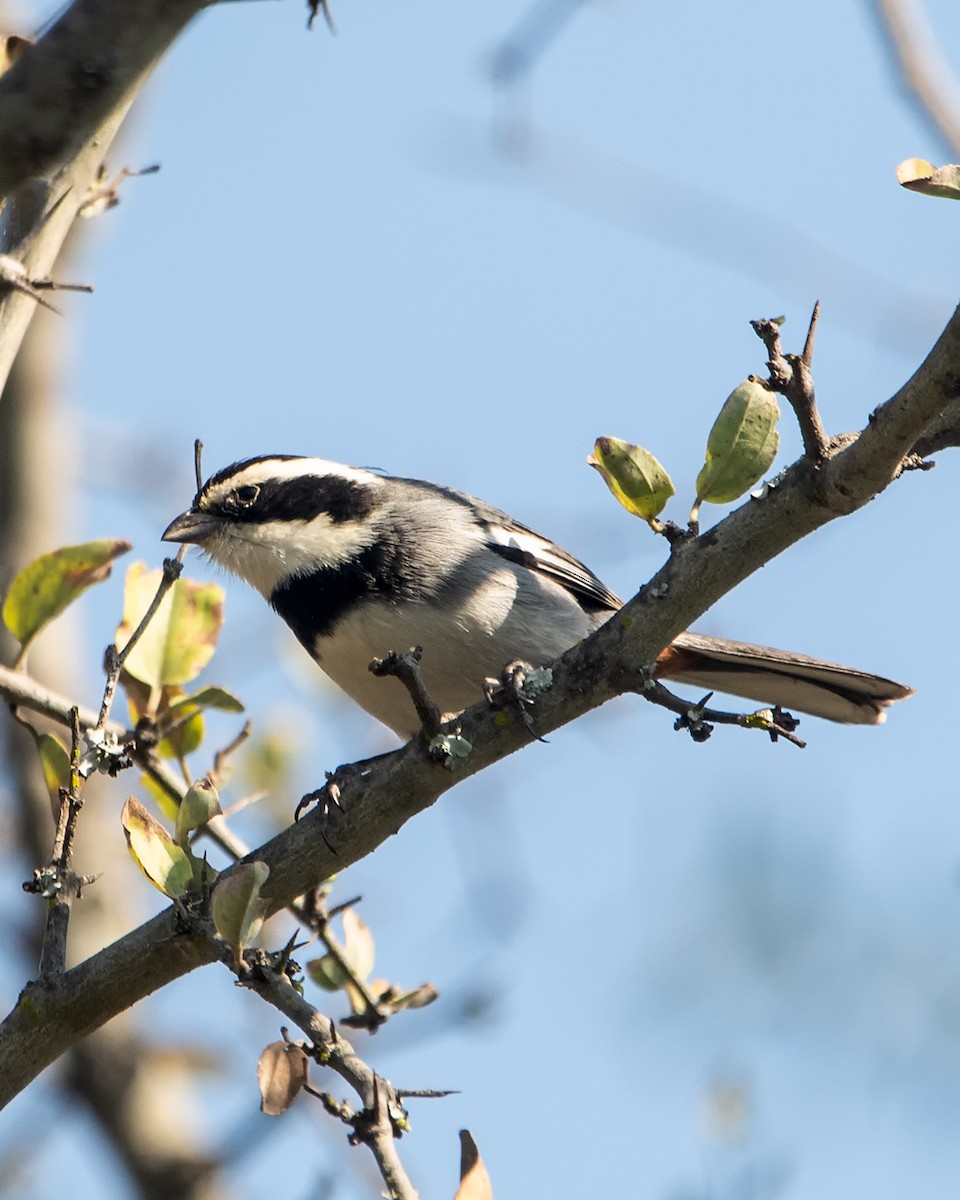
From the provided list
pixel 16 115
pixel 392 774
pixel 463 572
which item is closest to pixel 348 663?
pixel 463 572

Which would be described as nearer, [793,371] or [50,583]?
[793,371]

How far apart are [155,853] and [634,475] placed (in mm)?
1353

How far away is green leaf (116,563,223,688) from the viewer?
4023 mm

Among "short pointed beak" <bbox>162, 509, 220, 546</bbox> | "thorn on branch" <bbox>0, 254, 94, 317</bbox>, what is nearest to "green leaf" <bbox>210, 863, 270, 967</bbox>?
"thorn on branch" <bbox>0, 254, 94, 317</bbox>

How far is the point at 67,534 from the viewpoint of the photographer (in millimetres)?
6824

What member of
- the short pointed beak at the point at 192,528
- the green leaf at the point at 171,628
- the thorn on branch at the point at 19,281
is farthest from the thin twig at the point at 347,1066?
the short pointed beak at the point at 192,528

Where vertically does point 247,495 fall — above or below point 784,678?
above

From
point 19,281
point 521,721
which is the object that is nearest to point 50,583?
point 19,281

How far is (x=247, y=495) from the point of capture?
566cm

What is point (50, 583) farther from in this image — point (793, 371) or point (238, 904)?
point (793, 371)

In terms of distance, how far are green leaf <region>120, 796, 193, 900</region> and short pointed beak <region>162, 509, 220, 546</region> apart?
2.45 metres

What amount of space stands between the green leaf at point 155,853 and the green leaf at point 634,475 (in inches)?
50.1

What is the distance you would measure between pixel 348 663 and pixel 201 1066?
2310 millimetres

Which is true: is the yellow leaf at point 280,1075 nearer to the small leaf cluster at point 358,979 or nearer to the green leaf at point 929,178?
the small leaf cluster at point 358,979
